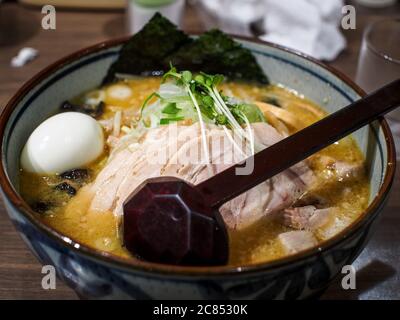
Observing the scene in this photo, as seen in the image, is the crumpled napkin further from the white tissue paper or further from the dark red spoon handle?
the dark red spoon handle

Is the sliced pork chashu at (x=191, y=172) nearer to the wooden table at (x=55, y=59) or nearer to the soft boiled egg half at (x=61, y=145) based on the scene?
the soft boiled egg half at (x=61, y=145)

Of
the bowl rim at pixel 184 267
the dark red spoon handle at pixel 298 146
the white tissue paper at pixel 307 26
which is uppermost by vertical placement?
the white tissue paper at pixel 307 26

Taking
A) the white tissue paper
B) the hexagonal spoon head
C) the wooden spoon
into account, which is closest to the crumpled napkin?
the white tissue paper

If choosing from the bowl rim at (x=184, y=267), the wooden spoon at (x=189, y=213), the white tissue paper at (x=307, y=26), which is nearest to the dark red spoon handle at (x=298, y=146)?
Answer: the wooden spoon at (x=189, y=213)

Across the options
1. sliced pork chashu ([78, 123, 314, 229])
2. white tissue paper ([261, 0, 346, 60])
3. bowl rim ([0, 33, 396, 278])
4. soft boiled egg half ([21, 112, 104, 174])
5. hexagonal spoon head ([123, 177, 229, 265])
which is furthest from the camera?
white tissue paper ([261, 0, 346, 60])

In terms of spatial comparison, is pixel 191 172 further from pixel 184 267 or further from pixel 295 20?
pixel 295 20

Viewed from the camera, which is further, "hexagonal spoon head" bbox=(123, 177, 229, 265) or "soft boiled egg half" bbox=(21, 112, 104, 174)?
"soft boiled egg half" bbox=(21, 112, 104, 174)
